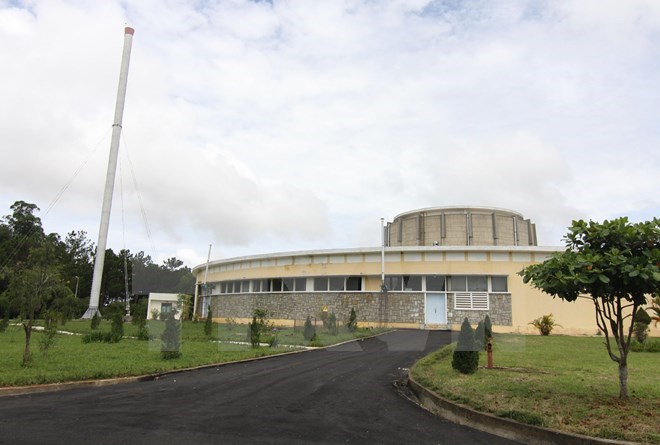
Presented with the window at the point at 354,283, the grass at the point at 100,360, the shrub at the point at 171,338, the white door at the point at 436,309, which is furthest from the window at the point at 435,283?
the shrub at the point at 171,338

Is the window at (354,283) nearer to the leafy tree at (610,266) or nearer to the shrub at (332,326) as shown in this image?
the shrub at (332,326)

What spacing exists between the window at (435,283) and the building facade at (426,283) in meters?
0.07

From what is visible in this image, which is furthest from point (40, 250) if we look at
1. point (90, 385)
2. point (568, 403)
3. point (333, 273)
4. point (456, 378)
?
point (333, 273)

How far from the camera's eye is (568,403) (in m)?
7.92

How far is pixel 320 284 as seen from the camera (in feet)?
117

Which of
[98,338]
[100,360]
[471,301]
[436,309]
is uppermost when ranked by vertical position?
[471,301]

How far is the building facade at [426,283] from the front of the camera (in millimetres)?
30922

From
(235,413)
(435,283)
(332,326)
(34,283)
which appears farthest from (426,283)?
Result: (235,413)

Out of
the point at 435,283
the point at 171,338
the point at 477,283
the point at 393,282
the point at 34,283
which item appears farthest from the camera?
the point at 393,282

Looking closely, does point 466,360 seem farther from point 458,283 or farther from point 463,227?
point 463,227

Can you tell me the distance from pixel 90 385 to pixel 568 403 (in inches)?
400

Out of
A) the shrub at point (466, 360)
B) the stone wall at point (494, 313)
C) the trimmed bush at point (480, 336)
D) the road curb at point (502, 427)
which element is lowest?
the road curb at point (502, 427)

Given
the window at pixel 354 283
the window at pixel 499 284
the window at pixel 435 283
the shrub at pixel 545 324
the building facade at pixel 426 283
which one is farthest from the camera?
the window at pixel 354 283

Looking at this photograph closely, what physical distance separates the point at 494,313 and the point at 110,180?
112 ft
